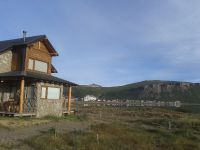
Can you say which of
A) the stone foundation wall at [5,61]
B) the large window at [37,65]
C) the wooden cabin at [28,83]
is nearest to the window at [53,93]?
the wooden cabin at [28,83]

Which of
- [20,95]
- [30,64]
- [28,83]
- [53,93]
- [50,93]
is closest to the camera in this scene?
[20,95]

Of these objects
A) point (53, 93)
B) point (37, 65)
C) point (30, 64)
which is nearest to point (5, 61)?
point (30, 64)

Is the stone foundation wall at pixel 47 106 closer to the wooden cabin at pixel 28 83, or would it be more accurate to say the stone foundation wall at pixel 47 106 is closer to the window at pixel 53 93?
the wooden cabin at pixel 28 83

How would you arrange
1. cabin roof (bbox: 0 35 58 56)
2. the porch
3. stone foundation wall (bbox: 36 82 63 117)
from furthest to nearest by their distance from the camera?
cabin roof (bbox: 0 35 58 56), stone foundation wall (bbox: 36 82 63 117), the porch

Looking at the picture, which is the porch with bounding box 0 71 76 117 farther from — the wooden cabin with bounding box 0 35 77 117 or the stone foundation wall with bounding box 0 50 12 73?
the stone foundation wall with bounding box 0 50 12 73

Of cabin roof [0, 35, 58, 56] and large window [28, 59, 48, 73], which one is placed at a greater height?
cabin roof [0, 35, 58, 56]

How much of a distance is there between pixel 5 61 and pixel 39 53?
355 centimetres

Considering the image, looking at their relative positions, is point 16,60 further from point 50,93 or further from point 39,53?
point 50,93

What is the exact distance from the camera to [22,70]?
98.2 feet

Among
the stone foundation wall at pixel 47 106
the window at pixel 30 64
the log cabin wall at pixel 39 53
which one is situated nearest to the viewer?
the stone foundation wall at pixel 47 106

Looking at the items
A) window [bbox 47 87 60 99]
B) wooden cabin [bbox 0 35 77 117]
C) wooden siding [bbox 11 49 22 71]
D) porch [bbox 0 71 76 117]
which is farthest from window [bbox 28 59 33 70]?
window [bbox 47 87 60 99]

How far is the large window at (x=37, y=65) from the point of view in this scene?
3073cm

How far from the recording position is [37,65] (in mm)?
31719

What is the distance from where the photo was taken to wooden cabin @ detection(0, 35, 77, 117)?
29.4 metres
